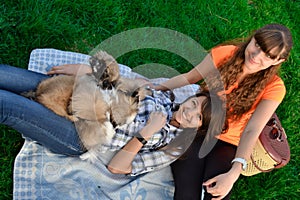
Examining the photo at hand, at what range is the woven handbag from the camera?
2682 millimetres

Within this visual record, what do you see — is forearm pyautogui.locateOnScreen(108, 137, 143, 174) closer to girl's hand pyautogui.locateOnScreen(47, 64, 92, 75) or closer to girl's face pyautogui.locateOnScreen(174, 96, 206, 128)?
girl's face pyautogui.locateOnScreen(174, 96, 206, 128)

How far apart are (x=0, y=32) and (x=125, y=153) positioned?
145 centimetres

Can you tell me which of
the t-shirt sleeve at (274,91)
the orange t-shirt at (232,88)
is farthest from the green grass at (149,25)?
the t-shirt sleeve at (274,91)

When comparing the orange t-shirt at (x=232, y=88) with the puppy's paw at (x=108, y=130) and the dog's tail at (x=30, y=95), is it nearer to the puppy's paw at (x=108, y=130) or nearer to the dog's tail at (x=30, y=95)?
the puppy's paw at (x=108, y=130)

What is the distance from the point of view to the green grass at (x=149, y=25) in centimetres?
305

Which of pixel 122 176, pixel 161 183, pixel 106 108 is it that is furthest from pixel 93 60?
pixel 161 183

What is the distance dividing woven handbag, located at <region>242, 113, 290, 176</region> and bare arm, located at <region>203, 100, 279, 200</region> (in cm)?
17

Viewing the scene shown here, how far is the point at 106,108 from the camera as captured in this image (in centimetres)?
225

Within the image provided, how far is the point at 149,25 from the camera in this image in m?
3.56

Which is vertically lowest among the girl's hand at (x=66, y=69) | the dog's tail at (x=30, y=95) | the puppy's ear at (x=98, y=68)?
the dog's tail at (x=30, y=95)

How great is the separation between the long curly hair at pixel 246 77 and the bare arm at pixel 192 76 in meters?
0.11

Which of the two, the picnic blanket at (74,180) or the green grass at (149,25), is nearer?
the picnic blanket at (74,180)

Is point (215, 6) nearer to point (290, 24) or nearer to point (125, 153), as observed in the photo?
point (290, 24)

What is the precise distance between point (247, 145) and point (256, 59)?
1.87 ft
